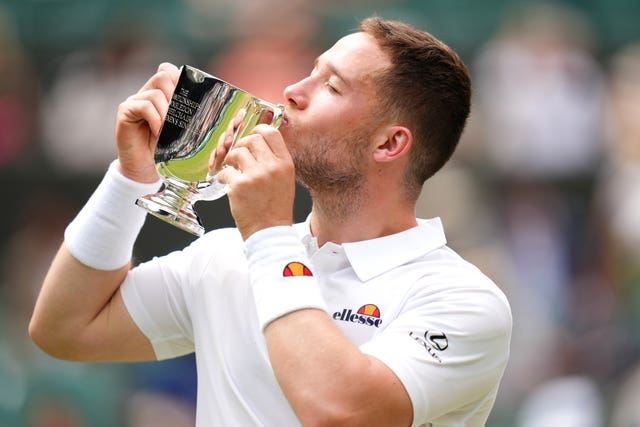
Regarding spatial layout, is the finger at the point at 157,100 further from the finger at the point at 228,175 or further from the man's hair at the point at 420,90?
the man's hair at the point at 420,90

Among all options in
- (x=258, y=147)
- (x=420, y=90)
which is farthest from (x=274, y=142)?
(x=420, y=90)

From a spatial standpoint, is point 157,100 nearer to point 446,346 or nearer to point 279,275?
point 279,275

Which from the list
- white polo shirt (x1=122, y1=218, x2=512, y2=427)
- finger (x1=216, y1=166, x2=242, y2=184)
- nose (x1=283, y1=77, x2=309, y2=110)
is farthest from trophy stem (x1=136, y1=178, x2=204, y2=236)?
nose (x1=283, y1=77, x2=309, y2=110)

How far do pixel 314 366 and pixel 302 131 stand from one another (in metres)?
0.65

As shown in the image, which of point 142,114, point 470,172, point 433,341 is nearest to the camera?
point 433,341

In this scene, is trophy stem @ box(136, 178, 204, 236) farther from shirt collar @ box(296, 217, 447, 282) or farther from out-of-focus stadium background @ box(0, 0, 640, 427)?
out-of-focus stadium background @ box(0, 0, 640, 427)

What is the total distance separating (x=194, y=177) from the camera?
2.70 m

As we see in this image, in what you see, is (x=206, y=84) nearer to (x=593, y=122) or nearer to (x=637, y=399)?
(x=637, y=399)

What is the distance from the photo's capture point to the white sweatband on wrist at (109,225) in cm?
288

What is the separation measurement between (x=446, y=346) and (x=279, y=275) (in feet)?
1.32

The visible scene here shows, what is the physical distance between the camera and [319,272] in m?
2.84

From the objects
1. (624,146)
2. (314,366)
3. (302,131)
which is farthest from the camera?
(624,146)

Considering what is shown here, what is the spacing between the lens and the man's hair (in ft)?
9.59

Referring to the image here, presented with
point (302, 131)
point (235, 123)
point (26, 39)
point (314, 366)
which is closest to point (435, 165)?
point (302, 131)
